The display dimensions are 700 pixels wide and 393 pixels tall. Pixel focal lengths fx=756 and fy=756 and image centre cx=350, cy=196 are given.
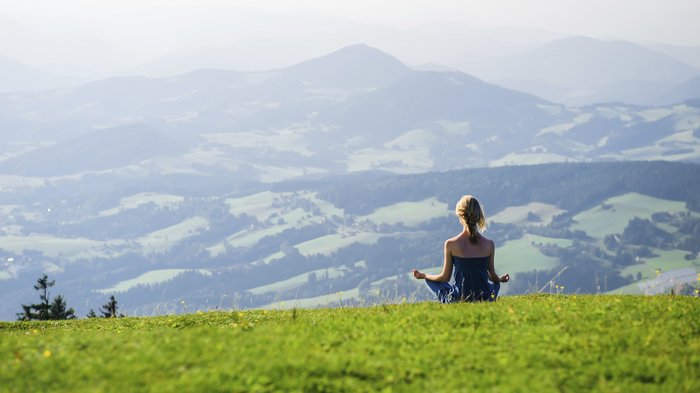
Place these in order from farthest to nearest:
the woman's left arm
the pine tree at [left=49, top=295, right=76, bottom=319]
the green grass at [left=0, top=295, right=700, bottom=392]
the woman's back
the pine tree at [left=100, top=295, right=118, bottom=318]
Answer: the pine tree at [left=49, top=295, right=76, bottom=319] < the pine tree at [left=100, top=295, right=118, bottom=318] < the woman's back < the woman's left arm < the green grass at [left=0, top=295, right=700, bottom=392]

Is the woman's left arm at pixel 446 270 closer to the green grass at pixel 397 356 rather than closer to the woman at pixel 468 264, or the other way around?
the woman at pixel 468 264

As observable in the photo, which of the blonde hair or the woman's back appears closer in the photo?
the blonde hair

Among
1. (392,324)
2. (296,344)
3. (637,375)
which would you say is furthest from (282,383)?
(637,375)

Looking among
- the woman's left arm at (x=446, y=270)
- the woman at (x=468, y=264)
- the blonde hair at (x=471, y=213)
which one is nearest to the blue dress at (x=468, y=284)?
the woman at (x=468, y=264)

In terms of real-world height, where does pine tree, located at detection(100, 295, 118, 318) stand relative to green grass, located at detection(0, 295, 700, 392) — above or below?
below

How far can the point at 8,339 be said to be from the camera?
13.2 meters

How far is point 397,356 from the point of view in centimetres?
1091

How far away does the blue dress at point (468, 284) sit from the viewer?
16891 mm

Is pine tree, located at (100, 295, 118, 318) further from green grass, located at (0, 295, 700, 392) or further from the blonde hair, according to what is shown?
green grass, located at (0, 295, 700, 392)

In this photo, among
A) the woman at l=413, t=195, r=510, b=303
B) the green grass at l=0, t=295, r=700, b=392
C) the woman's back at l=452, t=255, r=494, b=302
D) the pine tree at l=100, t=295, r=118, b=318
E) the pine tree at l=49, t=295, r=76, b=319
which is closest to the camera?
the green grass at l=0, t=295, r=700, b=392

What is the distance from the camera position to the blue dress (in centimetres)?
1689

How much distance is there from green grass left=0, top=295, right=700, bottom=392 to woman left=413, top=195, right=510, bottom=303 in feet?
10.5

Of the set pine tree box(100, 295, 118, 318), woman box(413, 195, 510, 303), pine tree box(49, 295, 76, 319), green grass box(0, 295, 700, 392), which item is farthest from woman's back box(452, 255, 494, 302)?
pine tree box(49, 295, 76, 319)

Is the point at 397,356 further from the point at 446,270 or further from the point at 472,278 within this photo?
the point at 472,278
